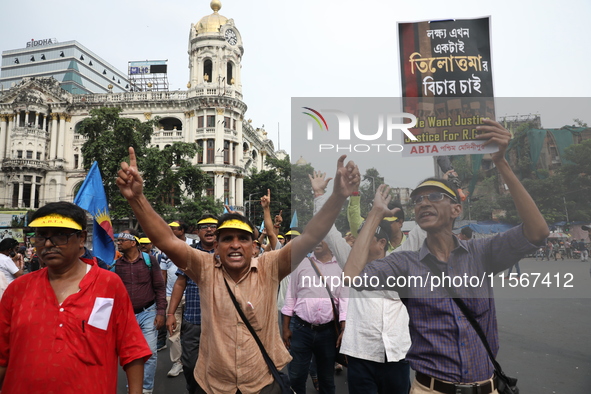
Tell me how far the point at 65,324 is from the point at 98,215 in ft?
10.4

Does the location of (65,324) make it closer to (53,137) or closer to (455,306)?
(455,306)

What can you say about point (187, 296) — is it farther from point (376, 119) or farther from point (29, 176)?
point (29, 176)

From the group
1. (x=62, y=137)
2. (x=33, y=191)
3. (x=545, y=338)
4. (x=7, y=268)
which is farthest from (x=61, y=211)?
(x=62, y=137)

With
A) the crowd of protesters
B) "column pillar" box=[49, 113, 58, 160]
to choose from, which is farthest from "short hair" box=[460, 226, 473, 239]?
"column pillar" box=[49, 113, 58, 160]

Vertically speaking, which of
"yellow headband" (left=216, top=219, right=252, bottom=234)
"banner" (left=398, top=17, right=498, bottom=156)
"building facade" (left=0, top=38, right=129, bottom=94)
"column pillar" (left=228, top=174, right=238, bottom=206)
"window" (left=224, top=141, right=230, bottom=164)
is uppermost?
"building facade" (left=0, top=38, right=129, bottom=94)

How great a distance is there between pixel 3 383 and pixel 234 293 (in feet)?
4.23

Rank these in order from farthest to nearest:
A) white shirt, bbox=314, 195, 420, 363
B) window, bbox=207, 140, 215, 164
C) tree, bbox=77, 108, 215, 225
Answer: window, bbox=207, 140, 215, 164 → tree, bbox=77, 108, 215, 225 → white shirt, bbox=314, 195, 420, 363

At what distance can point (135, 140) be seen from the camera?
77.8 feet

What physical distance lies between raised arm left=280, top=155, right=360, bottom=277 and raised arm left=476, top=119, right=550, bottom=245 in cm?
89

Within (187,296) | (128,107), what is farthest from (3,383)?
(128,107)

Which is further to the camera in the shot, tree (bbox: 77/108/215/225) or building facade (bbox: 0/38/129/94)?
building facade (bbox: 0/38/129/94)

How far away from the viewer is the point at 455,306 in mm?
2307

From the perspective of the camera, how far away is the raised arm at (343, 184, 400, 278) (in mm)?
2383

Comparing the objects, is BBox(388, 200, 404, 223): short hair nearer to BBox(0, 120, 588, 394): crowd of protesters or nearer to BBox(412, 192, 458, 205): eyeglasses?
BBox(0, 120, 588, 394): crowd of protesters
